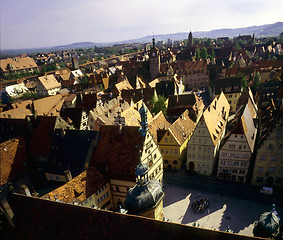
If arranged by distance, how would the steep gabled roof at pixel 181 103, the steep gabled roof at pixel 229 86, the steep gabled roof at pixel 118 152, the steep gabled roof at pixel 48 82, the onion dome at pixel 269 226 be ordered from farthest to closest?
1. the steep gabled roof at pixel 48 82
2. the steep gabled roof at pixel 229 86
3. the steep gabled roof at pixel 181 103
4. the steep gabled roof at pixel 118 152
5. the onion dome at pixel 269 226

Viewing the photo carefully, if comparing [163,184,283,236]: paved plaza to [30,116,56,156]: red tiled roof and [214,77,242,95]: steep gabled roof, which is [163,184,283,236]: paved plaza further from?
[214,77,242,95]: steep gabled roof

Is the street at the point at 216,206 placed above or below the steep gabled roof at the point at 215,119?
below

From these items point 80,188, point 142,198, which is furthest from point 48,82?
point 142,198

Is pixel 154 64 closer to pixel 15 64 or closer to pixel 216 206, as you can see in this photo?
pixel 216 206

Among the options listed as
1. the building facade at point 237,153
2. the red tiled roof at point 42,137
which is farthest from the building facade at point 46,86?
the building facade at point 237,153

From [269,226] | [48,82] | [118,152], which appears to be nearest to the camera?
[269,226]

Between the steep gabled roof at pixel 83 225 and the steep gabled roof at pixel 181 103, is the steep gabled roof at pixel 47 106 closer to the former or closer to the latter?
the steep gabled roof at pixel 181 103
